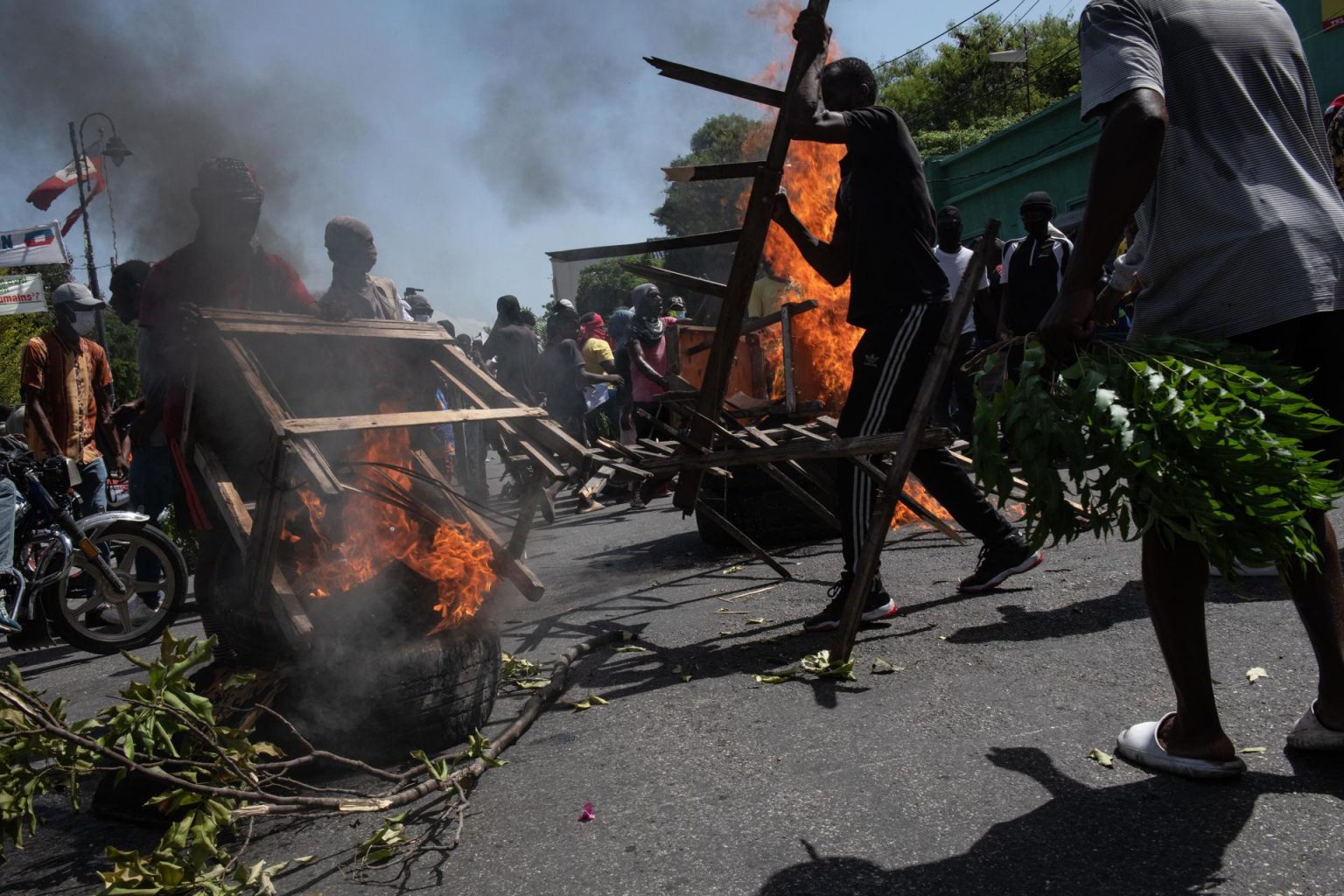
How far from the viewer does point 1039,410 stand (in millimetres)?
2512

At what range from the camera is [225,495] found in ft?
12.2

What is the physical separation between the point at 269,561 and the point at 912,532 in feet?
15.1

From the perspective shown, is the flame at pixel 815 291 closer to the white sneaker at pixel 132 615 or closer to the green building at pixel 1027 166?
the white sneaker at pixel 132 615

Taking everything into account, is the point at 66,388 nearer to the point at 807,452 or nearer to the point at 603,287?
the point at 807,452

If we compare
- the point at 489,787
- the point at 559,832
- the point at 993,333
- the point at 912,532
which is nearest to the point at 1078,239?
the point at 559,832

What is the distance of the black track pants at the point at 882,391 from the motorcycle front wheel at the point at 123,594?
4554 mm

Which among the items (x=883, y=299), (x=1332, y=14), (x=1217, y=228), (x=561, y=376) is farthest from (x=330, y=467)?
(x=1332, y=14)

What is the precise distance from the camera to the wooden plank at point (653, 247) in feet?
16.4

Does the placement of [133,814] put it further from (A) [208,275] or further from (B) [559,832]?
(A) [208,275]

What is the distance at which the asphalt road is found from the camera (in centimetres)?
240

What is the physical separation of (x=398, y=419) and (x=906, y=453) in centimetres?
187

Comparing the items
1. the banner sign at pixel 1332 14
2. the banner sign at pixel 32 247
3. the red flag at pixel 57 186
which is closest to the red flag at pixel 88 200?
the red flag at pixel 57 186

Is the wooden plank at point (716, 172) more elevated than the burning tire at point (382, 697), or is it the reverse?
the wooden plank at point (716, 172)

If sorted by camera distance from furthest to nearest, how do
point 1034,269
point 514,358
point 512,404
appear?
point 514,358, point 1034,269, point 512,404
